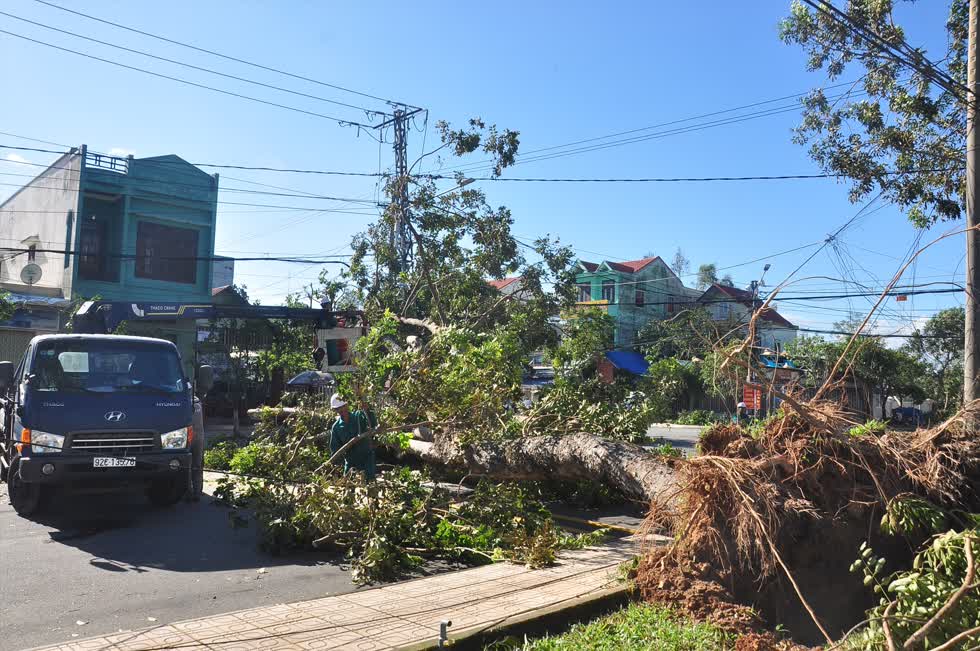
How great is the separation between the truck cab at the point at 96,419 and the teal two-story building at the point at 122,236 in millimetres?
14485

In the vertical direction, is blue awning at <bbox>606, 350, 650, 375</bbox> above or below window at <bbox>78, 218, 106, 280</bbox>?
below

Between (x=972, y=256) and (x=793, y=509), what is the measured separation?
552cm

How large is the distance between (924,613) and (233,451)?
12.9m

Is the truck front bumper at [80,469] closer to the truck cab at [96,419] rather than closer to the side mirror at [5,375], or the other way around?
the truck cab at [96,419]

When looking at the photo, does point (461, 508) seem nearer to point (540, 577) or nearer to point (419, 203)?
point (540, 577)

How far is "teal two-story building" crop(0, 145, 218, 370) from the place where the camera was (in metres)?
24.7

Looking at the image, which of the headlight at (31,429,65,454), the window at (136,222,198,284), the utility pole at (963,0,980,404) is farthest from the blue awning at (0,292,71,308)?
the utility pole at (963,0,980,404)

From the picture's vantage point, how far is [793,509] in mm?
6656

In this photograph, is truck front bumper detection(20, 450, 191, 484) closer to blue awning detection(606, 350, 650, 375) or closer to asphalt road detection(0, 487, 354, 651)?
asphalt road detection(0, 487, 354, 651)

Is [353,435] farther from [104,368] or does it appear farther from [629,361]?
[629,361]

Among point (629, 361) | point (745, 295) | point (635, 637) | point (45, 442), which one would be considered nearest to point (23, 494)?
point (45, 442)

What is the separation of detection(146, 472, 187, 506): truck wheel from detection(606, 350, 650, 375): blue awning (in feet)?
93.6

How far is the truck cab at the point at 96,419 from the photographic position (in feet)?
28.3

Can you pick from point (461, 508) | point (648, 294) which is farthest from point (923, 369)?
point (461, 508)
